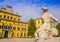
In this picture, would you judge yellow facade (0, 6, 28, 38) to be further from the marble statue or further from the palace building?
the marble statue

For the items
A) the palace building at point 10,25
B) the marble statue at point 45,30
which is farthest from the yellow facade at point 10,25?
the marble statue at point 45,30

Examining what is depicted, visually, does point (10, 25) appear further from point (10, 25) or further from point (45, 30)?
point (45, 30)

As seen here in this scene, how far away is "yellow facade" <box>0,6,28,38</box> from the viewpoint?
40.1 meters

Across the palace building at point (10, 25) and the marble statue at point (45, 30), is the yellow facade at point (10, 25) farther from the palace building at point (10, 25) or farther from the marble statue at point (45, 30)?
the marble statue at point (45, 30)

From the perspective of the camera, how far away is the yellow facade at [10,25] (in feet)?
132

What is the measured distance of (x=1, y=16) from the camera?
131ft

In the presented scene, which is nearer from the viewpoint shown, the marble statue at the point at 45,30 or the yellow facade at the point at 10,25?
the marble statue at the point at 45,30

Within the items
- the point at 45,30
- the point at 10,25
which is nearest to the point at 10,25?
the point at 10,25

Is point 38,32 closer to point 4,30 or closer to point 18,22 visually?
point 4,30

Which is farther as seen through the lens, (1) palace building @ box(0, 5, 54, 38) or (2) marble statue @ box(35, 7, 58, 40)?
(1) palace building @ box(0, 5, 54, 38)

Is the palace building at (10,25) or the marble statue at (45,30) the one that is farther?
the palace building at (10,25)

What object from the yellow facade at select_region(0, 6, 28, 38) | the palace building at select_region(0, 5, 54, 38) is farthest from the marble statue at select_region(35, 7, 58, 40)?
the yellow facade at select_region(0, 6, 28, 38)

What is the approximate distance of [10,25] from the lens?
141 ft

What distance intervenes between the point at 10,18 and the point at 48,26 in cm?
3717
